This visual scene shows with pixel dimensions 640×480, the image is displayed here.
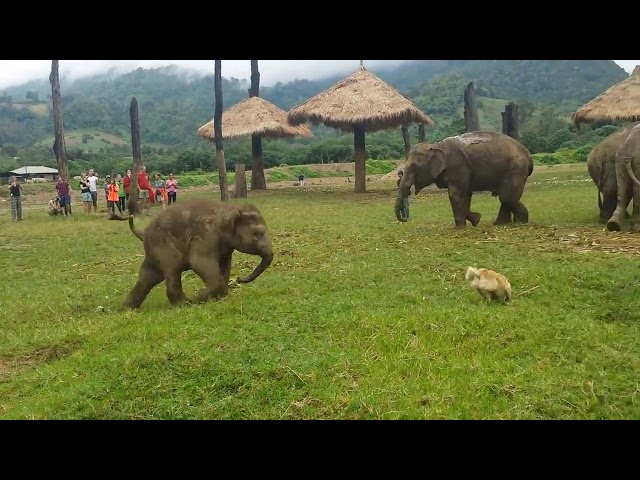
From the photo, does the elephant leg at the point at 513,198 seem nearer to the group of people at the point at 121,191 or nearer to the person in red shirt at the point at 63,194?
the group of people at the point at 121,191

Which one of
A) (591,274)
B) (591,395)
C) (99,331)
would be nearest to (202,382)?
(99,331)

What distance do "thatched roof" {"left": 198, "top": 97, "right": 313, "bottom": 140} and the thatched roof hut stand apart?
1.12m

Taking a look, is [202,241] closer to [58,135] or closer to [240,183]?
[240,183]

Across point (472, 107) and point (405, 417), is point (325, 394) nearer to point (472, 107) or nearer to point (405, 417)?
point (405, 417)

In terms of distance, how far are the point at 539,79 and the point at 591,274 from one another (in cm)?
8742

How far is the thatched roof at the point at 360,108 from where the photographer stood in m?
26.4

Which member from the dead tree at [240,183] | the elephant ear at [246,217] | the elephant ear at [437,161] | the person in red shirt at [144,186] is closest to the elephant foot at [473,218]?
the elephant ear at [437,161]

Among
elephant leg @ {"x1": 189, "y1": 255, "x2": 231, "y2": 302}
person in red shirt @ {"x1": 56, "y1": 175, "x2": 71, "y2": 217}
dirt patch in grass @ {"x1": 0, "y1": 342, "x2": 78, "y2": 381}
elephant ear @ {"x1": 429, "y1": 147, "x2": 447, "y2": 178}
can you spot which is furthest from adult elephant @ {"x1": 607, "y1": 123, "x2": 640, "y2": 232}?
person in red shirt @ {"x1": 56, "y1": 175, "x2": 71, "y2": 217}

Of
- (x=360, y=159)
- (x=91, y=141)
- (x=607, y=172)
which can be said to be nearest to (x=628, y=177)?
(x=607, y=172)

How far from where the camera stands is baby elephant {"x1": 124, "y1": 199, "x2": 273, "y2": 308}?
310 inches

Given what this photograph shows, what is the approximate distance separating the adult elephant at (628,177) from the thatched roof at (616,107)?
13.2m

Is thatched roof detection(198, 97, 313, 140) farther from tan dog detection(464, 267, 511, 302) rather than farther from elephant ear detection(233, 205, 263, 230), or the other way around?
tan dog detection(464, 267, 511, 302)

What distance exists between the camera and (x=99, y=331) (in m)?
7.18

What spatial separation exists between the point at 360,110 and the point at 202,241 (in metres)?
19.6
